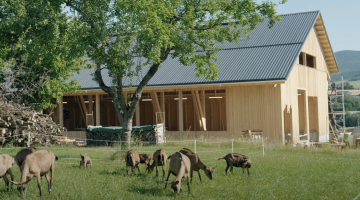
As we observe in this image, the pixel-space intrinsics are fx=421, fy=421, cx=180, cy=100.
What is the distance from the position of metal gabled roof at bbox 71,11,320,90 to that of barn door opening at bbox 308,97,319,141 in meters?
5.52

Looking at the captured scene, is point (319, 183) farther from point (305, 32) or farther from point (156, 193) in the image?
point (305, 32)

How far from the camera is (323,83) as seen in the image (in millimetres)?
31297

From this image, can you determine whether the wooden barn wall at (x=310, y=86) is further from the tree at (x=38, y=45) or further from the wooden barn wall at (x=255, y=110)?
the tree at (x=38, y=45)

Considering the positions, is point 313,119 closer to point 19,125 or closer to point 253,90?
point 253,90

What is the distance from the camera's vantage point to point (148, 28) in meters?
14.4

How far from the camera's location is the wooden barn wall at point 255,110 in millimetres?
22547

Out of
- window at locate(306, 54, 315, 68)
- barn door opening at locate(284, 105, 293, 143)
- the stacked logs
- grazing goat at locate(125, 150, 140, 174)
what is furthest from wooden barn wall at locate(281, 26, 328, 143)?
the stacked logs

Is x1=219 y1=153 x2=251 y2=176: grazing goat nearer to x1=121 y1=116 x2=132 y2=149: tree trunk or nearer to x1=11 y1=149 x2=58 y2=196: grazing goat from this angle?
x1=11 y1=149 x2=58 y2=196: grazing goat

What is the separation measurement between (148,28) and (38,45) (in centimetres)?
459

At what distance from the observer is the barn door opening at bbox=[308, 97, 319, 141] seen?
2922cm

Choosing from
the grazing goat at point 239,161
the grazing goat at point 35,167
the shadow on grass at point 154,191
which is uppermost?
the grazing goat at point 35,167

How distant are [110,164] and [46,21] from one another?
18.8 ft

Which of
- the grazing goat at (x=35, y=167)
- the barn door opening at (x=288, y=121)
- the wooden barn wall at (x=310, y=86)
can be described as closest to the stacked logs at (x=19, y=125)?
the grazing goat at (x=35, y=167)

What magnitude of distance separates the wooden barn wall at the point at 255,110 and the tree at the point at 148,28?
622cm
